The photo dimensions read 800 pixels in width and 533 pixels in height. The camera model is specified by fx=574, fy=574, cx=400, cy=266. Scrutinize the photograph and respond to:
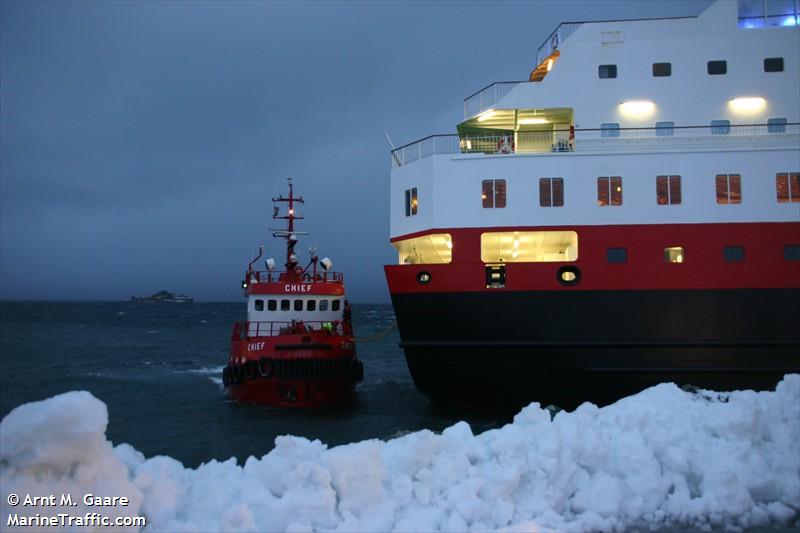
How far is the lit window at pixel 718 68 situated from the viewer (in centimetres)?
1479

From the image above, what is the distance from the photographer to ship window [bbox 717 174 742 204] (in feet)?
42.4

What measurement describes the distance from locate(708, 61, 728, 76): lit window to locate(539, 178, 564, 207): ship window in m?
5.51

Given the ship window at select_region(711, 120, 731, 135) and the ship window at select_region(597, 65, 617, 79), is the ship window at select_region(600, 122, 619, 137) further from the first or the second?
the ship window at select_region(711, 120, 731, 135)

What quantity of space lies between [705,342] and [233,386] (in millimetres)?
13977

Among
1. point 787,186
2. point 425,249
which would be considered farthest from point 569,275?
point 787,186

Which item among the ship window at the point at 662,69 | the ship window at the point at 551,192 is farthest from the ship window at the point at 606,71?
the ship window at the point at 551,192

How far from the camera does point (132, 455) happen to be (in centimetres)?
535

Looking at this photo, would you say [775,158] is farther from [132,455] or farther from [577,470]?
[132,455]

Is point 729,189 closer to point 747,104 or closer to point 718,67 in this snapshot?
point 747,104

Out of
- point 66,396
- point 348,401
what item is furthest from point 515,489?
point 348,401

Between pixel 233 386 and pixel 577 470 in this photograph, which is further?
pixel 233 386

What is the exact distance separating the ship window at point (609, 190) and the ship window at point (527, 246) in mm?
1010

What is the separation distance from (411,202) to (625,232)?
199 inches

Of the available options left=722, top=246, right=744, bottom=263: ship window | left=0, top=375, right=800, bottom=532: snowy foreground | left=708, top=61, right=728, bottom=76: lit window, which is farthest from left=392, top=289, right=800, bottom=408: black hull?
left=708, top=61, right=728, bottom=76: lit window
